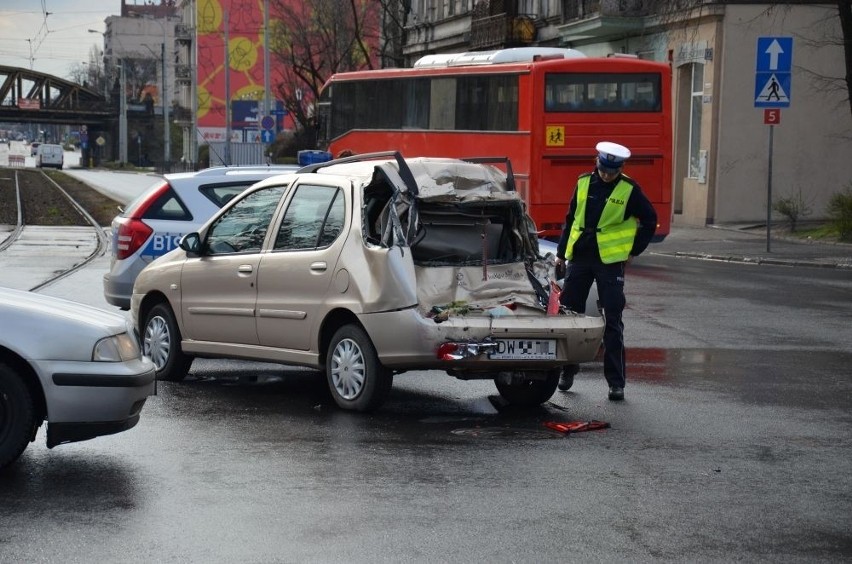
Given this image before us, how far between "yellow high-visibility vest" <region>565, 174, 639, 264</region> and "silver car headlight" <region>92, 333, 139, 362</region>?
12.0 ft

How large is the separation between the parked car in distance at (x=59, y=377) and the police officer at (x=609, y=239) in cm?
369

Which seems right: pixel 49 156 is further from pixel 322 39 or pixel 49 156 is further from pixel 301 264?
pixel 301 264

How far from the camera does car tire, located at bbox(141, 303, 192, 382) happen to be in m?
11.0

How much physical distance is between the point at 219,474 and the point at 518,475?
1.50m

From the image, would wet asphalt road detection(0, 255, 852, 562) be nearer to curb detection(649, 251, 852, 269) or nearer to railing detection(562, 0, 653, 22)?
curb detection(649, 251, 852, 269)

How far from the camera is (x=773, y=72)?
81.1ft

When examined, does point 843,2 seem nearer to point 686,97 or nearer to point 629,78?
point 629,78

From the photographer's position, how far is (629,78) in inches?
1019

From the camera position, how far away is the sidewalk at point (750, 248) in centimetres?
2408

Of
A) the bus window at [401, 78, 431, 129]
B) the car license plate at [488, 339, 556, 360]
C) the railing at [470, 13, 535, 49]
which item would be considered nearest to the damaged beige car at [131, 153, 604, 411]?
Result: the car license plate at [488, 339, 556, 360]

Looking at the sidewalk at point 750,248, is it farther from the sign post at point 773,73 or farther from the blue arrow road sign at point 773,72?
the blue arrow road sign at point 773,72

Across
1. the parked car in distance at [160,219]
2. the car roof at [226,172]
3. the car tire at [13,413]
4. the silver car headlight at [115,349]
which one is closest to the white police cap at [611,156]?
the silver car headlight at [115,349]

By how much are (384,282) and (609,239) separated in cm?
190

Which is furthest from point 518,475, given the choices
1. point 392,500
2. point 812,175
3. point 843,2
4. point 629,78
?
point 812,175
